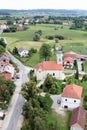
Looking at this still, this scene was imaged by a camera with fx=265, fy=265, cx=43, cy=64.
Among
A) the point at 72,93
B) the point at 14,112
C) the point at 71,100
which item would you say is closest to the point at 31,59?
the point at 72,93

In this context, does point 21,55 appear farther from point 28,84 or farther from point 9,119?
point 9,119

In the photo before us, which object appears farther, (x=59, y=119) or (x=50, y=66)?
(x=50, y=66)

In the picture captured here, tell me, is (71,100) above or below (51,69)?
below

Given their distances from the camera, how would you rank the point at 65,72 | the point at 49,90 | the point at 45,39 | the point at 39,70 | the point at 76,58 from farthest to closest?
the point at 45,39 < the point at 76,58 < the point at 65,72 < the point at 39,70 < the point at 49,90

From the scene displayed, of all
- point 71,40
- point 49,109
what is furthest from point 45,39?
point 49,109

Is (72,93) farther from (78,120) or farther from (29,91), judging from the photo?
(78,120)

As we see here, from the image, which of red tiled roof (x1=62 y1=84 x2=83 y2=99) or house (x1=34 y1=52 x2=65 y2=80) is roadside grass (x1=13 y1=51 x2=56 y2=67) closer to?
house (x1=34 y1=52 x2=65 y2=80)
